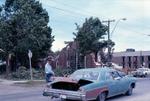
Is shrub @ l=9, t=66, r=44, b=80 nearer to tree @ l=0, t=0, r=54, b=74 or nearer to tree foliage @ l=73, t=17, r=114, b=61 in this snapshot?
tree @ l=0, t=0, r=54, b=74

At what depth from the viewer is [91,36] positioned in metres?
51.6

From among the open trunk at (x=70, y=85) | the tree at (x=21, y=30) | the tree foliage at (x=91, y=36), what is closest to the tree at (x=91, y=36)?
the tree foliage at (x=91, y=36)

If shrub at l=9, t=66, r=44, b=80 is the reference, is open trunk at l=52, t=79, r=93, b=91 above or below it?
above

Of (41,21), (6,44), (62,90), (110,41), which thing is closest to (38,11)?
(41,21)

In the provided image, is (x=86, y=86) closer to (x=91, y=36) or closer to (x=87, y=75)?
(x=87, y=75)

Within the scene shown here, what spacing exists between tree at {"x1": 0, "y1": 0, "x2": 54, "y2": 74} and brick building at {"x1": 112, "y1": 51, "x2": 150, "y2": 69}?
187 ft

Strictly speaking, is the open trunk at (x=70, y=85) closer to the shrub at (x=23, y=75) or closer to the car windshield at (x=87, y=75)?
the car windshield at (x=87, y=75)

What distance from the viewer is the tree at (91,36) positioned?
169 feet

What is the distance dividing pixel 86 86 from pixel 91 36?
37621 mm

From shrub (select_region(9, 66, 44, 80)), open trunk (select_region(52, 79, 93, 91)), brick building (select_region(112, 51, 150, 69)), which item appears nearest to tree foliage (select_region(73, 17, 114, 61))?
shrub (select_region(9, 66, 44, 80))

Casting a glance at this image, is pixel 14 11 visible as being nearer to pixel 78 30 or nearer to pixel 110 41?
pixel 78 30

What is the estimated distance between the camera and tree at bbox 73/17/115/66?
5156 cm

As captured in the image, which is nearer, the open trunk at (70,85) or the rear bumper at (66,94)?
the rear bumper at (66,94)

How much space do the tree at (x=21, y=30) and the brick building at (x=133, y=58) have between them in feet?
187
